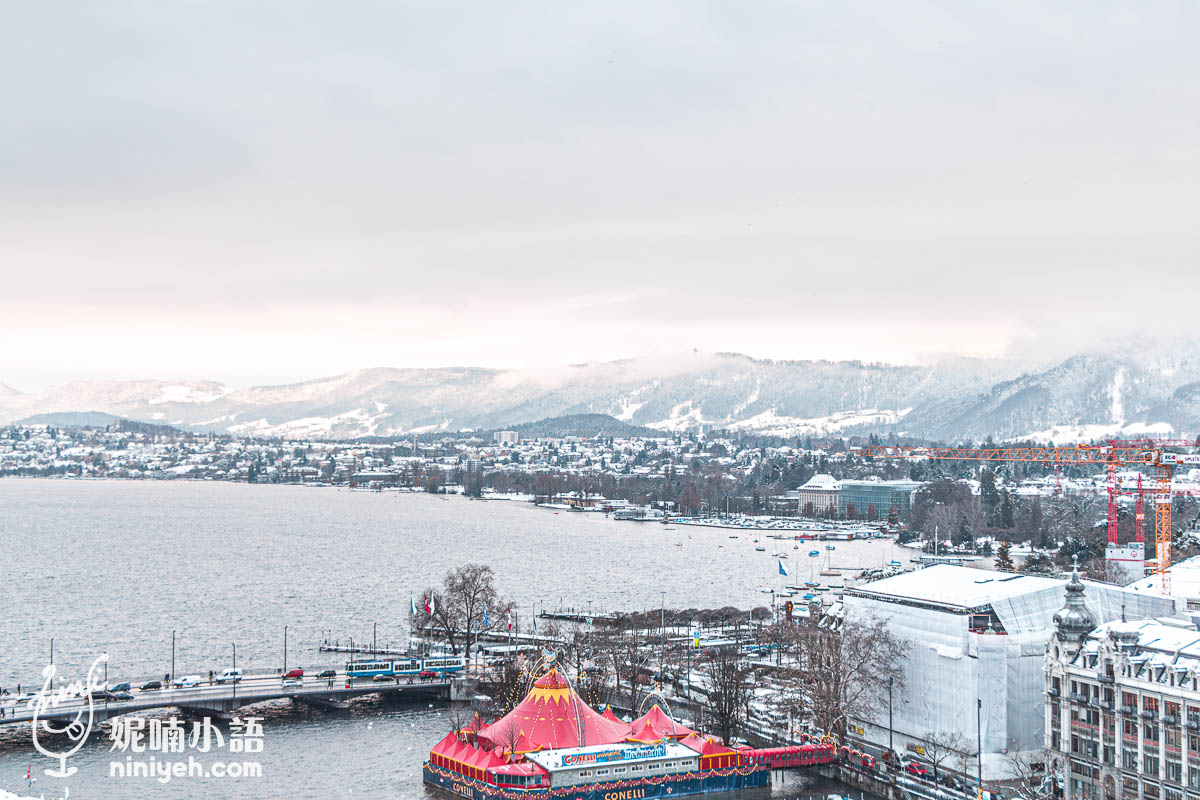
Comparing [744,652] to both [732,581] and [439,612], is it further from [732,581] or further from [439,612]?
[732,581]

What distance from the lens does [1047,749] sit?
28781 millimetres

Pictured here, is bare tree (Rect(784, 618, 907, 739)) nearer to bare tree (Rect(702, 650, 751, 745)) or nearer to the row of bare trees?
bare tree (Rect(702, 650, 751, 745))

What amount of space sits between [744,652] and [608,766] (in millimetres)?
19789

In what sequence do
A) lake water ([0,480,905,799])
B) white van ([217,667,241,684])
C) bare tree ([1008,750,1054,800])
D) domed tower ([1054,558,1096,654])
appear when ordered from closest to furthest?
bare tree ([1008,750,1054,800])
domed tower ([1054,558,1096,654])
lake water ([0,480,905,799])
white van ([217,667,241,684])

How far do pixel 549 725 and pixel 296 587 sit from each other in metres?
42.1

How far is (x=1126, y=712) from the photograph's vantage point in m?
26.5

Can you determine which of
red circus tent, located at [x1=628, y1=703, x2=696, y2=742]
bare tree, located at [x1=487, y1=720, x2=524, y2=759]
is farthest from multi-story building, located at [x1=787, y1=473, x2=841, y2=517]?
bare tree, located at [x1=487, y1=720, x2=524, y2=759]

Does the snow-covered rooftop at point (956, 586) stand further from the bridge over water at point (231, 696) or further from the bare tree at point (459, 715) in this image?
the bridge over water at point (231, 696)

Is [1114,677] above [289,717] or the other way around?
above

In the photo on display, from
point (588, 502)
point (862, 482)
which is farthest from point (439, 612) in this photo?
point (588, 502)

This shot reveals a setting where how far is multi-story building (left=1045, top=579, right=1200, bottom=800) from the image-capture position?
2544cm

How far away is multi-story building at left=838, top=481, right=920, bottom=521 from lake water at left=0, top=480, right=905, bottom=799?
22.1m
